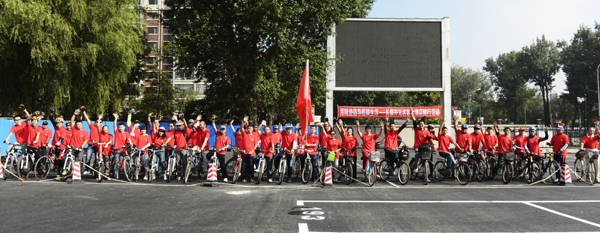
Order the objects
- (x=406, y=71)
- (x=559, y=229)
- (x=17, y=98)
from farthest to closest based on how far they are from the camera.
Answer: (x=406, y=71) < (x=17, y=98) < (x=559, y=229)

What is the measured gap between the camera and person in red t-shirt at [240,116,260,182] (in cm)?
1378

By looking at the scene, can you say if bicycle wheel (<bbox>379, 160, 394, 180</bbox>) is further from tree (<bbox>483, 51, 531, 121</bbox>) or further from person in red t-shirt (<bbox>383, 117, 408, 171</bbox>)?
tree (<bbox>483, 51, 531, 121</bbox>)

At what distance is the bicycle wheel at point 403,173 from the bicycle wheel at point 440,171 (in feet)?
4.06

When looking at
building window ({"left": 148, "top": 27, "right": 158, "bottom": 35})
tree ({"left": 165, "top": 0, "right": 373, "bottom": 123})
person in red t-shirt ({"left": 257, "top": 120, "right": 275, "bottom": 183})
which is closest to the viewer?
person in red t-shirt ({"left": 257, "top": 120, "right": 275, "bottom": 183})

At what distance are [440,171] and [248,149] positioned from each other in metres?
5.91

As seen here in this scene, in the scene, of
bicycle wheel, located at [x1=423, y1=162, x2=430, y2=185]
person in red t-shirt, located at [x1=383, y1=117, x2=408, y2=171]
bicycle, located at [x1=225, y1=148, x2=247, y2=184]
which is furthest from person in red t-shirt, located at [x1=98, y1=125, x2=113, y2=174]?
bicycle wheel, located at [x1=423, y1=162, x2=430, y2=185]

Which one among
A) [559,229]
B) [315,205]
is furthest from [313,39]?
[559,229]

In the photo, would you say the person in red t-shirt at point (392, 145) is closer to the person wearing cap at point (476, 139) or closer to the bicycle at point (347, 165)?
the bicycle at point (347, 165)

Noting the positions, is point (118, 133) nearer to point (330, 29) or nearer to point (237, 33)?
point (237, 33)

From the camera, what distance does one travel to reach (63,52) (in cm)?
2216

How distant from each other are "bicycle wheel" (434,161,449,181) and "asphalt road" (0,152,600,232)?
839mm

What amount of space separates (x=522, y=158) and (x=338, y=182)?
5885mm

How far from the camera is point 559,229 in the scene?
730 cm

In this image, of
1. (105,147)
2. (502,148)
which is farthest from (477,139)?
(105,147)
